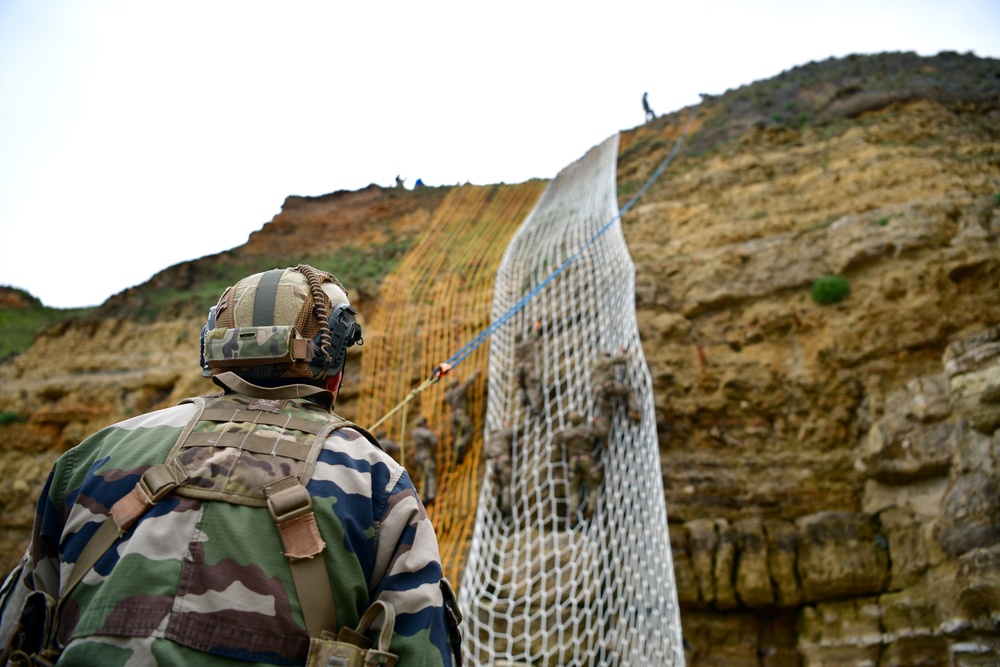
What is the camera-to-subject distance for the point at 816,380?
6.21m

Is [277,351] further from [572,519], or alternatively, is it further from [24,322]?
[24,322]

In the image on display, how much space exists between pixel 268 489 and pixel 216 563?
140mm

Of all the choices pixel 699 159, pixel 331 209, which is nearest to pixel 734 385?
pixel 699 159

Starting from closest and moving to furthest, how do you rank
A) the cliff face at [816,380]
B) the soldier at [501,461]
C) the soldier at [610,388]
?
1. the cliff face at [816,380]
2. the soldier at [610,388]
3. the soldier at [501,461]

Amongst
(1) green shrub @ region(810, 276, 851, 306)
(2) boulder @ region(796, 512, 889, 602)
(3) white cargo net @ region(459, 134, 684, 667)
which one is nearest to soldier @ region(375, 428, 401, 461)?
(3) white cargo net @ region(459, 134, 684, 667)

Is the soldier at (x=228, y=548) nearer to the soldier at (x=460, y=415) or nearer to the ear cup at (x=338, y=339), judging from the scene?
the ear cup at (x=338, y=339)

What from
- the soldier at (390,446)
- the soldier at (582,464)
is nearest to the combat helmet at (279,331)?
the soldier at (582,464)

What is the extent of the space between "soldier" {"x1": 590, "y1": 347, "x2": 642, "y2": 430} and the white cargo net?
5 cm

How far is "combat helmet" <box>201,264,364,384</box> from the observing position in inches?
58.6

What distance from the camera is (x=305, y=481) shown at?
130 centimetres

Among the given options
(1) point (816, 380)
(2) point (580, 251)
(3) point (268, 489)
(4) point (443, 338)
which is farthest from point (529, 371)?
(3) point (268, 489)

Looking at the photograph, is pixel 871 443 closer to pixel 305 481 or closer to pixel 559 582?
pixel 559 582

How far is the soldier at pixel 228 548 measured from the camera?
45.8 inches

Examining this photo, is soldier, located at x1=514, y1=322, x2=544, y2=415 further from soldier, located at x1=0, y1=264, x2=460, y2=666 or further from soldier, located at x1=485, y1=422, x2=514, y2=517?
soldier, located at x1=0, y1=264, x2=460, y2=666
